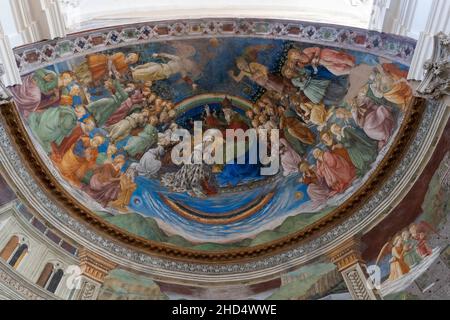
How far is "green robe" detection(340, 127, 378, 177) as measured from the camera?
11.1m

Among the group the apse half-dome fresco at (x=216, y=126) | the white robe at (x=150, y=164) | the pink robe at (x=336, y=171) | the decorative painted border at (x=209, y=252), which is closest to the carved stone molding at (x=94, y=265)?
the decorative painted border at (x=209, y=252)

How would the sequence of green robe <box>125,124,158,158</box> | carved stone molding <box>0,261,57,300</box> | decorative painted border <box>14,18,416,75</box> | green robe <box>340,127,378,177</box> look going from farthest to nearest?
green robe <box>125,124,158,158</box>
green robe <box>340,127,378,177</box>
decorative painted border <box>14,18,416,75</box>
carved stone molding <box>0,261,57,300</box>

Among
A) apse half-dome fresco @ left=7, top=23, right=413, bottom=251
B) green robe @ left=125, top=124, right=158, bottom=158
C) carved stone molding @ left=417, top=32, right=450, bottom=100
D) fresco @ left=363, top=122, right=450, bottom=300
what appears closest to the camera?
carved stone molding @ left=417, top=32, right=450, bottom=100

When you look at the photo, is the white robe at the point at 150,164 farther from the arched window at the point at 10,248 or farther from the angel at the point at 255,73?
the arched window at the point at 10,248

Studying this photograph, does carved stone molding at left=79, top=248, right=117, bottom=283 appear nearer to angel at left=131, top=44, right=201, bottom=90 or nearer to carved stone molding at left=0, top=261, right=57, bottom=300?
carved stone molding at left=0, top=261, right=57, bottom=300

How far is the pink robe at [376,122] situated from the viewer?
10617mm

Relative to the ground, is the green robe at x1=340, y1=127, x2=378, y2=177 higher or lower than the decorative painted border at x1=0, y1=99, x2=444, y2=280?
higher

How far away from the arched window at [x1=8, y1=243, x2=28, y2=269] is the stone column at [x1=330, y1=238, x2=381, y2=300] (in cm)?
597

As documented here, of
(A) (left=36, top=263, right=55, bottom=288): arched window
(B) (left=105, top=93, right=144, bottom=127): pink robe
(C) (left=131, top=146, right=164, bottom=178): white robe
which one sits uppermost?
(B) (left=105, top=93, right=144, bottom=127): pink robe

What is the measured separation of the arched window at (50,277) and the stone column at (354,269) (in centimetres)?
540

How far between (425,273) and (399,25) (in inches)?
167

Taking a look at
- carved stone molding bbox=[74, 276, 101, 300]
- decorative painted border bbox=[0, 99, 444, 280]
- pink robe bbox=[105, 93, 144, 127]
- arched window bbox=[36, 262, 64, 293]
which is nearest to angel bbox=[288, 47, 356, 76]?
decorative painted border bbox=[0, 99, 444, 280]

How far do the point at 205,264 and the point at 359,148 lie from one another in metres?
4.15
